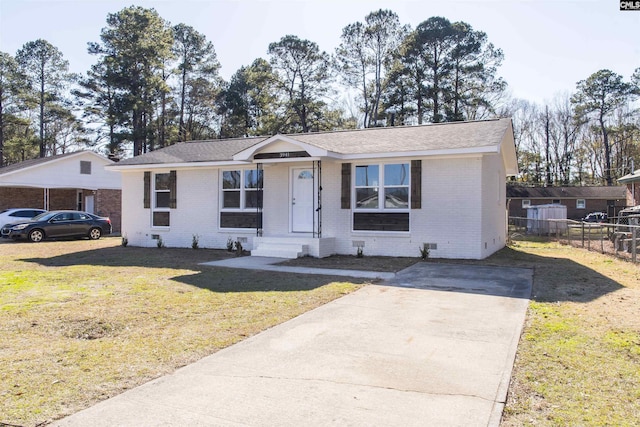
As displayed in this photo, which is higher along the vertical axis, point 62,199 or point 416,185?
point 62,199

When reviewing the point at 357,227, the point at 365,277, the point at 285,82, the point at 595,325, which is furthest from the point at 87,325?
the point at 285,82

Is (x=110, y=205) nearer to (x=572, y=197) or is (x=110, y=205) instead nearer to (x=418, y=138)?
(x=418, y=138)

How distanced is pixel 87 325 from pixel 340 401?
3689mm

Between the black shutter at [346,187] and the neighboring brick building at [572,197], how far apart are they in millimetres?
36161

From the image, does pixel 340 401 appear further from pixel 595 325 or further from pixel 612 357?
pixel 595 325

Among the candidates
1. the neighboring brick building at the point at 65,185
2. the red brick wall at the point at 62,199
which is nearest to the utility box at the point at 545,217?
the neighboring brick building at the point at 65,185

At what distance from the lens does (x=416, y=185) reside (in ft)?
41.4

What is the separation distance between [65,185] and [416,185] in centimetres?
2274

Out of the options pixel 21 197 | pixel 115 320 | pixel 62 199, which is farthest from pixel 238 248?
pixel 62 199

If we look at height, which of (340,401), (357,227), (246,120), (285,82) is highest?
(285,82)

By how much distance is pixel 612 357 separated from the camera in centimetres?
452

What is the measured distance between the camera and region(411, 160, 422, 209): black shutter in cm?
1260

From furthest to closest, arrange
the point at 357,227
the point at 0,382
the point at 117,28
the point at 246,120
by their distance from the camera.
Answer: the point at 246,120, the point at 117,28, the point at 357,227, the point at 0,382

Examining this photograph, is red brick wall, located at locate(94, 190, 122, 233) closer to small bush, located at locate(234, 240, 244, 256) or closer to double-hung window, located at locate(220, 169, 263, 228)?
double-hung window, located at locate(220, 169, 263, 228)
